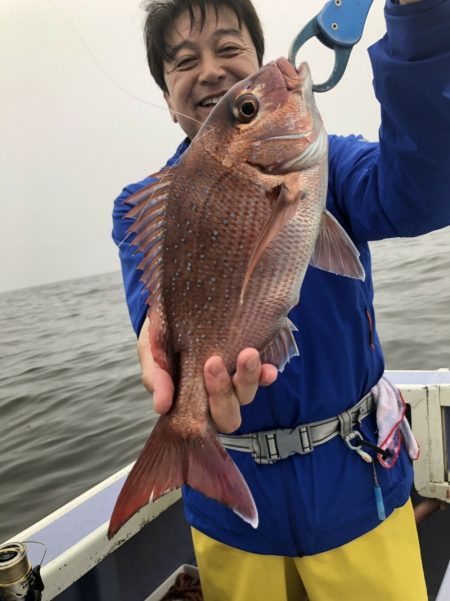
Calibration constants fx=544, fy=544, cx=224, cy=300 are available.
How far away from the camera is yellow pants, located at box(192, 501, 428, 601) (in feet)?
5.29

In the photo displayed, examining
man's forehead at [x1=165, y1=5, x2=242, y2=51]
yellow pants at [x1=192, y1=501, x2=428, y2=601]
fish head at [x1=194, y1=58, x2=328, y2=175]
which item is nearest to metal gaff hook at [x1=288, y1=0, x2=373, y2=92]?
fish head at [x1=194, y1=58, x2=328, y2=175]

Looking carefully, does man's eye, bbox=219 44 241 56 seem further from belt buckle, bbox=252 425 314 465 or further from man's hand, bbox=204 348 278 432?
belt buckle, bbox=252 425 314 465

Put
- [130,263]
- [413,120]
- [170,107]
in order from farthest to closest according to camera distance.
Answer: [170,107] < [130,263] < [413,120]

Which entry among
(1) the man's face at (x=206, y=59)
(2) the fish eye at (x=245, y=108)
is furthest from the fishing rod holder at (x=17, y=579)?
(1) the man's face at (x=206, y=59)

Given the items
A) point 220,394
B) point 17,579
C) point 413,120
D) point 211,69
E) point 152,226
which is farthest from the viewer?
point 211,69

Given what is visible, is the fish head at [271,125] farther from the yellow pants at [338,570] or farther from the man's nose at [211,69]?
the yellow pants at [338,570]

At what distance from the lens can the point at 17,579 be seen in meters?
1.60

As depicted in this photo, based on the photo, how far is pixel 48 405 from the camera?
27.9 feet

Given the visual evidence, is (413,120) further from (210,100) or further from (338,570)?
(338,570)

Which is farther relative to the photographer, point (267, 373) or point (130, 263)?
point (130, 263)

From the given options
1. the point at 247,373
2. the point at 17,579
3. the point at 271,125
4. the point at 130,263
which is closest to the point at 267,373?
the point at 247,373

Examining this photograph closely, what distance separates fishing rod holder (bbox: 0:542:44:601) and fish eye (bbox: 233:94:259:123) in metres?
1.42

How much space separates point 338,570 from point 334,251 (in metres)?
0.96

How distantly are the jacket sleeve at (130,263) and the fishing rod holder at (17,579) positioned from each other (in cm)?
78
